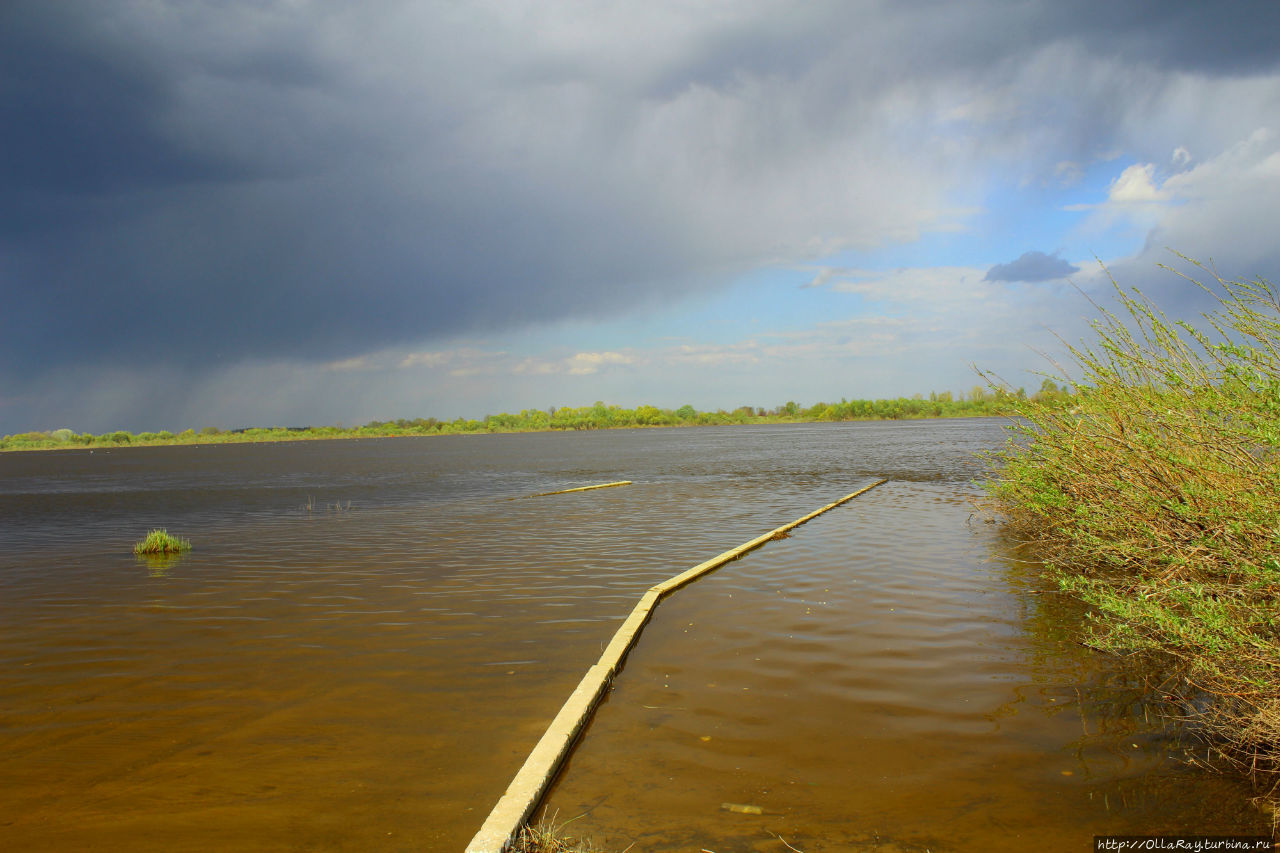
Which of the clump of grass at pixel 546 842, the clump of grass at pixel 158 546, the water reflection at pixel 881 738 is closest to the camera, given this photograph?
the clump of grass at pixel 546 842

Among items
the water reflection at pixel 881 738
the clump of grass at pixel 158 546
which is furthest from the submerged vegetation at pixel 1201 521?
the clump of grass at pixel 158 546

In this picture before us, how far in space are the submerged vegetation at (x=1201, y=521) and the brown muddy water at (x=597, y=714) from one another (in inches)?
20.6

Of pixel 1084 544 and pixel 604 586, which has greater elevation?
pixel 1084 544

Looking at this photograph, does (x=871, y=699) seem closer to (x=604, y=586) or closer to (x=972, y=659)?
(x=972, y=659)

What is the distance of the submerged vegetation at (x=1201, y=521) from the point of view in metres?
5.03

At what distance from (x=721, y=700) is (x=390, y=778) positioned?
2918mm

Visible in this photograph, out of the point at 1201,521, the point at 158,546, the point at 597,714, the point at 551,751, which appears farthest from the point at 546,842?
the point at 158,546

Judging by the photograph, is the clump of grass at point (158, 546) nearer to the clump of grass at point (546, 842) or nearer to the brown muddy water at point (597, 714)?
the brown muddy water at point (597, 714)

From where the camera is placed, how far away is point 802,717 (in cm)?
622

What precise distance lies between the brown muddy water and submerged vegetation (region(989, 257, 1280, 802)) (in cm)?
52

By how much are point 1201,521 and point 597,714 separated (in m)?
5.76

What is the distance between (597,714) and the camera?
6.38m

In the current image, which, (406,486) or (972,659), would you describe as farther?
(406,486)

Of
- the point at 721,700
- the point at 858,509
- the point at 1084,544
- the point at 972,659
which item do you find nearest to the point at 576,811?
the point at 721,700
